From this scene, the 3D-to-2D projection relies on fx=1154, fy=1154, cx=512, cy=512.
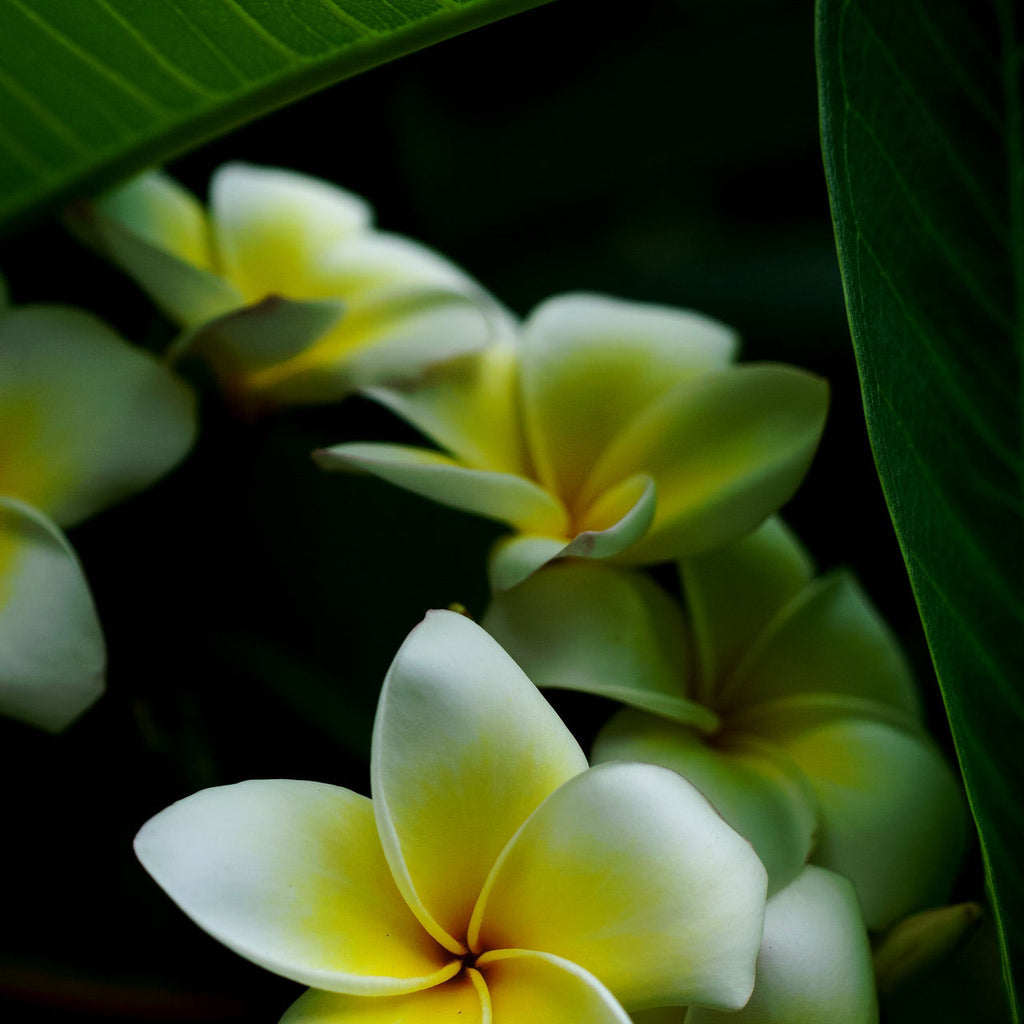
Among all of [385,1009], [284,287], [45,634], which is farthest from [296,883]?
[284,287]

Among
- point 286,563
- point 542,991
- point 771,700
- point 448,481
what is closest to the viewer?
point 542,991

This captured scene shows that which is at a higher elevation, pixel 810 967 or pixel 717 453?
pixel 717 453

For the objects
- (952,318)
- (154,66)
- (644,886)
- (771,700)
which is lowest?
(771,700)

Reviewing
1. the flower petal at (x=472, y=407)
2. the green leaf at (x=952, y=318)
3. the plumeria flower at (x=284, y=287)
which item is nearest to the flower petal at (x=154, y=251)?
the plumeria flower at (x=284, y=287)

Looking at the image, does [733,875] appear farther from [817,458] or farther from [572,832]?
[817,458]

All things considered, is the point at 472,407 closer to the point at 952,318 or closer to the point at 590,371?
the point at 590,371

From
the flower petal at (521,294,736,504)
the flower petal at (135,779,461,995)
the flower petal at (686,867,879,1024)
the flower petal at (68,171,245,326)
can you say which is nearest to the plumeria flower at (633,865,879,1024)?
the flower petal at (686,867,879,1024)

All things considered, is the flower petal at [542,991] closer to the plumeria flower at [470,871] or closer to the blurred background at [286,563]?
the plumeria flower at [470,871]
